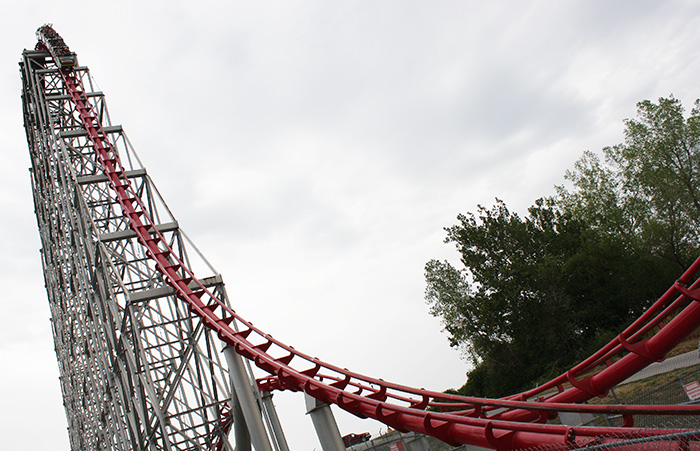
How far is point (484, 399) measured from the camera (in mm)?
6242

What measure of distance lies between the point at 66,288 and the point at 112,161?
24.4 feet

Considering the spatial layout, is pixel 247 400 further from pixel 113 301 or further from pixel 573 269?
pixel 573 269

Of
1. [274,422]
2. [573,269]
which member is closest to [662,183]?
[573,269]

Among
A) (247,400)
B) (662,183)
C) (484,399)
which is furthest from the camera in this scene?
(662,183)

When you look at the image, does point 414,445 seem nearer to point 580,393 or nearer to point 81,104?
point 580,393

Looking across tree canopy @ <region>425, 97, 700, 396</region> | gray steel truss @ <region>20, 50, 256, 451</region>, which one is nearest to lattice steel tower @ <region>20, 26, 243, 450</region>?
gray steel truss @ <region>20, 50, 256, 451</region>

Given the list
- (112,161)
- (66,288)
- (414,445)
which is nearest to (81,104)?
(112,161)

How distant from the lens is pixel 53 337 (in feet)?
92.5

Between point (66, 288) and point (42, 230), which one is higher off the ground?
point (42, 230)

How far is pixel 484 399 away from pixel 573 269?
31357 mm

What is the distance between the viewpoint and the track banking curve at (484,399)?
538 centimetres

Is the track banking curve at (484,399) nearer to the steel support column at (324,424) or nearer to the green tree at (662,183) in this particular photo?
A: the steel support column at (324,424)

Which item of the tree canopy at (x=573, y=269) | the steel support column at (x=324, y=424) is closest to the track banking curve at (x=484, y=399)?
the steel support column at (x=324, y=424)

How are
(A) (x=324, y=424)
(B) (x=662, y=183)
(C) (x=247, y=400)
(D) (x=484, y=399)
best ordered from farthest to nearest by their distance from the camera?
(B) (x=662, y=183) < (C) (x=247, y=400) < (A) (x=324, y=424) < (D) (x=484, y=399)
